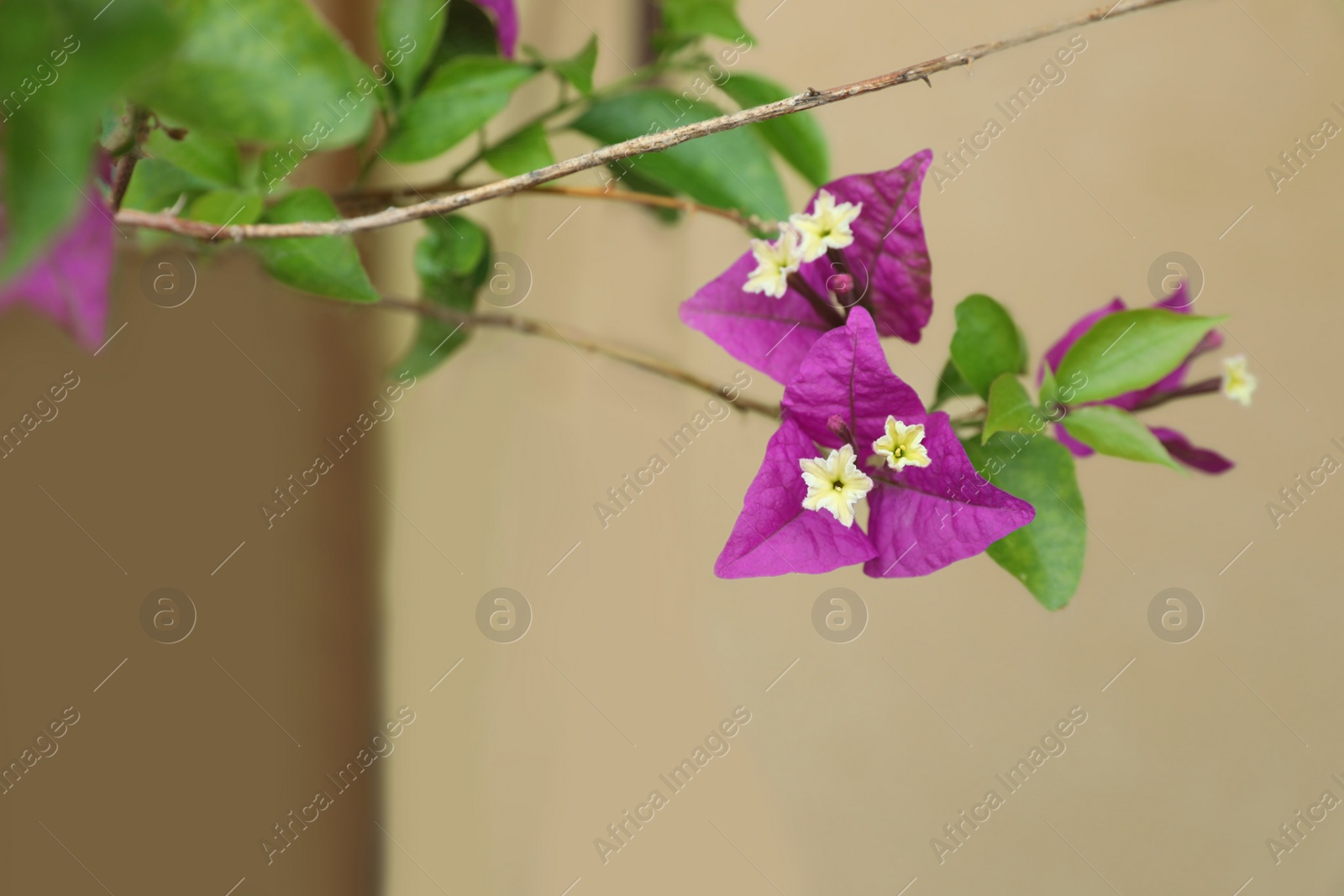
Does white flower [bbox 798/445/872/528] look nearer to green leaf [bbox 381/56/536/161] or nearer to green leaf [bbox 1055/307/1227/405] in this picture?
green leaf [bbox 1055/307/1227/405]

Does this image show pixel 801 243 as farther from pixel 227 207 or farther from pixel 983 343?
pixel 227 207

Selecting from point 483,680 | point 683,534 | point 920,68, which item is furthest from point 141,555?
point 920,68

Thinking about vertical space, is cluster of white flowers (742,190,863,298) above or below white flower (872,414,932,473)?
above

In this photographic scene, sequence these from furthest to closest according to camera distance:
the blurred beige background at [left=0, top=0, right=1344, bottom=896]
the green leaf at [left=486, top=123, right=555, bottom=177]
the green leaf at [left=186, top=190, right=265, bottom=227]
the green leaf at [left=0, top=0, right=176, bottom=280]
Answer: the blurred beige background at [left=0, top=0, right=1344, bottom=896] → the green leaf at [left=486, top=123, right=555, bottom=177] → the green leaf at [left=186, top=190, right=265, bottom=227] → the green leaf at [left=0, top=0, right=176, bottom=280]

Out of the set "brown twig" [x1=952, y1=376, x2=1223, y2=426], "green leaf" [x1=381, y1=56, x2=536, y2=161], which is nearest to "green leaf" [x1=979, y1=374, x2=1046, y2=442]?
"brown twig" [x1=952, y1=376, x2=1223, y2=426]

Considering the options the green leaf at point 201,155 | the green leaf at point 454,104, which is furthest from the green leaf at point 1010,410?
the green leaf at point 201,155

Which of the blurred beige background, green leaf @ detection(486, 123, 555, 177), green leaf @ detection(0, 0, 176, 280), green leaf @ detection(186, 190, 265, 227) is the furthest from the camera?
the blurred beige background
